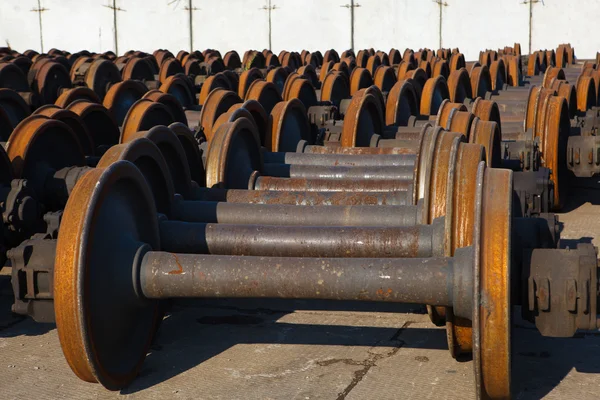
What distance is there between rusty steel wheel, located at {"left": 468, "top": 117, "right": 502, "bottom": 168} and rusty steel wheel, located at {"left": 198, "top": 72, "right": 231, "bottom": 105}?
463cm

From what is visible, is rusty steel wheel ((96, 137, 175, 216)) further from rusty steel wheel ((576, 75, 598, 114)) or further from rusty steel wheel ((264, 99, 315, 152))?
rusty steel wheel ((576, 75, 598, 114))

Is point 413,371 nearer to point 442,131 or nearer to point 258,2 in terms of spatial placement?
point 442,131

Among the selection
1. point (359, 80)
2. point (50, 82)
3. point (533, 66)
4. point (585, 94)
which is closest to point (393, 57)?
point (533, 66)

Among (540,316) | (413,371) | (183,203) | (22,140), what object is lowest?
(413,371)

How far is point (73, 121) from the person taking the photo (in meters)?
5.64

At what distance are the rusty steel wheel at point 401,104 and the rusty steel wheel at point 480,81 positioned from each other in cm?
196

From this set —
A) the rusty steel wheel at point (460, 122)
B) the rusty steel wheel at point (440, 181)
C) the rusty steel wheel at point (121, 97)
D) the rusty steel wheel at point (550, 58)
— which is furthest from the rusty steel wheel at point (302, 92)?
the rusty steel wheel at point (550, 58)

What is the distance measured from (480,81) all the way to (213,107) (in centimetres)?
488

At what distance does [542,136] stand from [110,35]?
741 inches

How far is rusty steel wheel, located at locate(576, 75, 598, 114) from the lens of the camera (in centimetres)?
861

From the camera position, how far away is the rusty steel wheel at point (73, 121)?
546 centimetres

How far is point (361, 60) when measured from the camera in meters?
15.1

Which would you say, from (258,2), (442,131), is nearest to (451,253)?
(442,131)

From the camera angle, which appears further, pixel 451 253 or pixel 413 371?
pixel 413 371
